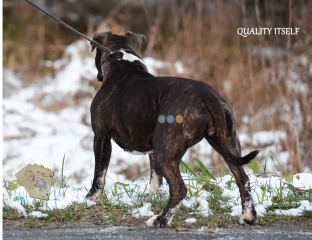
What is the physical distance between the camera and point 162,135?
4.13 metres

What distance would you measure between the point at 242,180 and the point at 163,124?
64cm

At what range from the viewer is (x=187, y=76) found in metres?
9.11

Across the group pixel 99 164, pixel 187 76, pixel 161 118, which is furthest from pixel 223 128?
pixel 187 76

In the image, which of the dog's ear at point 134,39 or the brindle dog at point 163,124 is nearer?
the brindle dog at point 163,124

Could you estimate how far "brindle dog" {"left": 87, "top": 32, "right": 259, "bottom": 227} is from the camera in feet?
13.4

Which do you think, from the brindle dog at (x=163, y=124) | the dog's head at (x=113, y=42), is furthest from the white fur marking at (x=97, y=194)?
the dog's head at (x=113, y=42)

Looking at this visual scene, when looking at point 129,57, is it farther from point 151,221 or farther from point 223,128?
point 151,221

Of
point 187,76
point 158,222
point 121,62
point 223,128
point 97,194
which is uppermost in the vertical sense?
point 187,76

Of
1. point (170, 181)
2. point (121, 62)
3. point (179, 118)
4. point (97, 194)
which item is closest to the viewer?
point (179, 118)

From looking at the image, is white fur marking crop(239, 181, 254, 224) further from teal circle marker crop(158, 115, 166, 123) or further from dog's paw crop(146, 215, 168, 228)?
teal circle marker crop(158, 115, 166, 123)

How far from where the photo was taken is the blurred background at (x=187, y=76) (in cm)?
808

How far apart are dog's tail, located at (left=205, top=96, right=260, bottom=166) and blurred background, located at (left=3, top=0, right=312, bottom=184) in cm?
321

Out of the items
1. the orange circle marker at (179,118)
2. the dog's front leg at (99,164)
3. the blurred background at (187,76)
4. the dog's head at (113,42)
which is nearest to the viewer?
the orange circle marker at (179,118)

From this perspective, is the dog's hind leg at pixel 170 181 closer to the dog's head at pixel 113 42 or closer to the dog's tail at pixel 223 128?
the dog's tail at pixel 223 128
